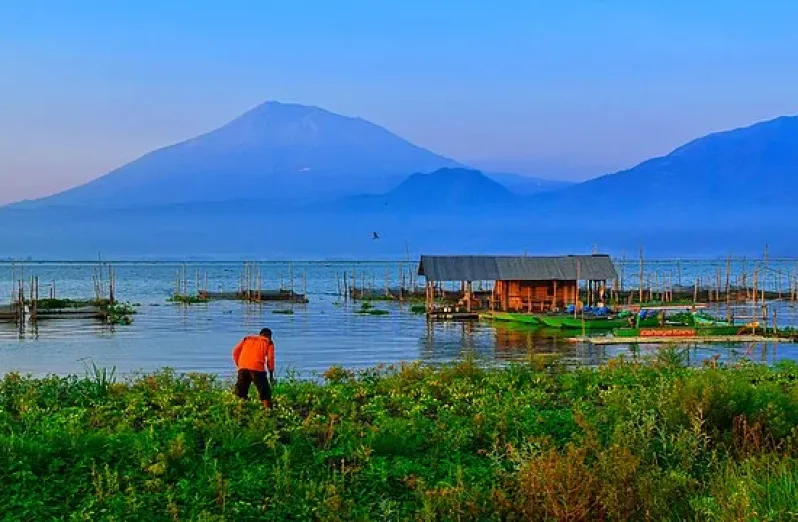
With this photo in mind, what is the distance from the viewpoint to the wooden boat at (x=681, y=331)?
2991cm

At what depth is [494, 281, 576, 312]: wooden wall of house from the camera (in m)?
41.2

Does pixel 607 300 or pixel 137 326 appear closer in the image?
pixel 137 326

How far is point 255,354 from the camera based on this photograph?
1041cm

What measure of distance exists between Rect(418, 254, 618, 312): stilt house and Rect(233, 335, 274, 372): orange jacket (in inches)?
1172

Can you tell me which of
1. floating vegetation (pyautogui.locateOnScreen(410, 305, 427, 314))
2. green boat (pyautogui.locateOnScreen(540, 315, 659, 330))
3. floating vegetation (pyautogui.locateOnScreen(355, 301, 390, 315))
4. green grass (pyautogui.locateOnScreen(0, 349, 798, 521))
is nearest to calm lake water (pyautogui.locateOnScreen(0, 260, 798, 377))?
floating vegetation (pyautogui.locateOnScreen(410, 305, 427, 314))

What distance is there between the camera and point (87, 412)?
31.9ft

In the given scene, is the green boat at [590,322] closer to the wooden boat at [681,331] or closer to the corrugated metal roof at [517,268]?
the wooden boat at [681,331]

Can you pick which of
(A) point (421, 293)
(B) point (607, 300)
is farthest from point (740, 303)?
(A) point (421, 293)

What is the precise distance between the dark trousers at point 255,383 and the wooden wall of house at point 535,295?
30.9 meters

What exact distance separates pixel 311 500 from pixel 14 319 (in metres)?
34.2

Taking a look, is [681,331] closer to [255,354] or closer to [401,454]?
[255,354]

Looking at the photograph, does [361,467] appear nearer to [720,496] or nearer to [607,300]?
[720,496]

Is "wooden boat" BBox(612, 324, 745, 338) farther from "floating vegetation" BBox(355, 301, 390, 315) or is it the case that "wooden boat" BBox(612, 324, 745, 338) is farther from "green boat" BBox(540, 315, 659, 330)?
"floating vegetation" BBox(355, 301, 390, 315)

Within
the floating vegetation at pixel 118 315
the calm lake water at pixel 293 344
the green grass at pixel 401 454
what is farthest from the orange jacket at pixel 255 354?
the floating vegetation at pixel 118 315
